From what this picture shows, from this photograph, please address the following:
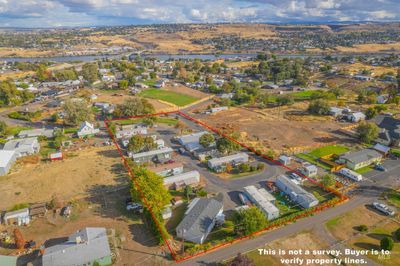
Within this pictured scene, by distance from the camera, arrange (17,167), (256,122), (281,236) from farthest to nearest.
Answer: (256,122), (17,167), (281,236)

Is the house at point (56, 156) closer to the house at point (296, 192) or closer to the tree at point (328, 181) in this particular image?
the house at point (296, 192)

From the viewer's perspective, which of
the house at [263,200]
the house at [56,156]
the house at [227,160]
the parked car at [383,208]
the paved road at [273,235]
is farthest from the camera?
the house at [56,156]

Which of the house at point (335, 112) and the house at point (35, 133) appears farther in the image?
the house at point (335, 112)

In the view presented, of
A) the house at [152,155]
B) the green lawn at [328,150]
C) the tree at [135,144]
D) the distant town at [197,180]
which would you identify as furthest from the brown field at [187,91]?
the green lawn at [328,150]

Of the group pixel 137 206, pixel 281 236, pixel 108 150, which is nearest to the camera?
pixel 281 236

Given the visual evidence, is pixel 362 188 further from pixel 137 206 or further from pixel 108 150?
pixel 108 150

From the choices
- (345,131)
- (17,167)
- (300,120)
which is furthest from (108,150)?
(345,131)

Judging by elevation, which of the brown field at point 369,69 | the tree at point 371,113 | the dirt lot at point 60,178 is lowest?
the dirt lot at point 60,178
